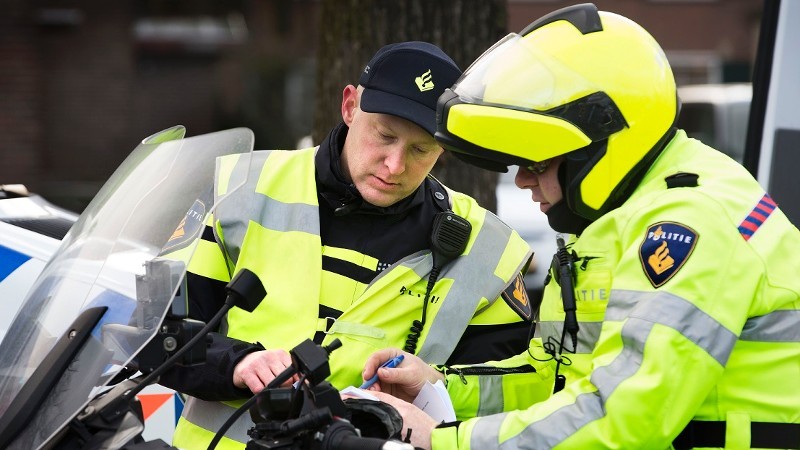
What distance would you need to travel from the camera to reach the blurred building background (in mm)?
16234

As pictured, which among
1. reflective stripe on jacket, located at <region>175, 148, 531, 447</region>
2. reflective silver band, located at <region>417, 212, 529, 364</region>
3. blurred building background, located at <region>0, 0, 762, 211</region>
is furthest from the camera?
blurred building background, located at <region>0, 0, 762, 211</region>

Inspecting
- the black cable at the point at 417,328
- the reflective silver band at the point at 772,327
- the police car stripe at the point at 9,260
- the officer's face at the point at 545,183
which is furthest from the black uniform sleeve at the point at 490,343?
the police car stripe at the point at 9,260

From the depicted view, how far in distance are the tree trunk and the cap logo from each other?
2.08 m

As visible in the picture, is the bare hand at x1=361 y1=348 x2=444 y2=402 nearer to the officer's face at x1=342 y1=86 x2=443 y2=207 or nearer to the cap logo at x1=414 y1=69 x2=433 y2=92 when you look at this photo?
the officer's face at x1=342 y1=86 x2=443 y2=207

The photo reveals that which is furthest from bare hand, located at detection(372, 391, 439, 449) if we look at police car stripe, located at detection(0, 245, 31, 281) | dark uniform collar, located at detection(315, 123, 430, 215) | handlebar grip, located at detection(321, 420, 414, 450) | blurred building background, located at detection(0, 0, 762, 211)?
blurred building background, located at detection(0, 0, 762, 211)

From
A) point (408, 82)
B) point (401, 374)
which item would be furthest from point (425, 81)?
point (401, 374)

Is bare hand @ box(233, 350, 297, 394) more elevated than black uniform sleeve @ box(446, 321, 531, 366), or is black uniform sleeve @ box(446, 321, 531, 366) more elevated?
bare hand @ box(233, 350, 297, 394)

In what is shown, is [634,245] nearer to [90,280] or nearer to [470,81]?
[470,81]

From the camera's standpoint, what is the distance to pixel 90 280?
2.41 metres

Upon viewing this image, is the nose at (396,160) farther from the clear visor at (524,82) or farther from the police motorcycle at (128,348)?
the police motorcycle at (128,348)

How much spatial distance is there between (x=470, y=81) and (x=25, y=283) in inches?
73.0

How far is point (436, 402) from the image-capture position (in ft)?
9.06

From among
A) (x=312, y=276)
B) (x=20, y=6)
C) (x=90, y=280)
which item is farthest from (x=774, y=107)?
(x=20, y=6)

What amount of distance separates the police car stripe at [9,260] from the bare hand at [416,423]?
1.74 meters
